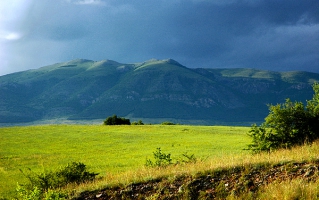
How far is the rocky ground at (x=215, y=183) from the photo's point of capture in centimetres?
1265

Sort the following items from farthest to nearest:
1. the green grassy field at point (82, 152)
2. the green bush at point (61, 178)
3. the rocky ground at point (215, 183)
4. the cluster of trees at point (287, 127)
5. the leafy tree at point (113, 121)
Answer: the leafy tree at point (113, 121), the green grassy field at point (82, 152), the cluster of trees at point (287, 127), the green bush at point (61, 178), the rocky ground at point (215, 183)

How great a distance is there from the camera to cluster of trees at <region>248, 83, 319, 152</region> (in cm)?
2389

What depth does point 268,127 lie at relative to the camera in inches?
987

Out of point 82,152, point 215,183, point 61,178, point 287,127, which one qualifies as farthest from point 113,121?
point 215,183

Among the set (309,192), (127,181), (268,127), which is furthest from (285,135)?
(127,181)

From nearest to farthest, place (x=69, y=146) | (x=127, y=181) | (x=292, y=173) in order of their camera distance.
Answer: (x=292, y=173)
(x=127, y=181)
(x=69, y=146)

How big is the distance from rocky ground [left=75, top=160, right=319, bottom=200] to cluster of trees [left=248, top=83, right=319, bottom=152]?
961cm

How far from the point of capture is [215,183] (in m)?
13.2

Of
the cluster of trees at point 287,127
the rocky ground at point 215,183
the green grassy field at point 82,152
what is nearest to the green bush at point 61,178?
the green grassy field at point 82,152

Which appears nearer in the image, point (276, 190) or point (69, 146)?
point (276, 190)

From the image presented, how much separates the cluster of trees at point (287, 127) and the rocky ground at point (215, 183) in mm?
9611

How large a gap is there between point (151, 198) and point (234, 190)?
11.2 ft

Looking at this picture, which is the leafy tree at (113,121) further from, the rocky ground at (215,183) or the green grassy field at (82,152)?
the rocky ground at (215,183)

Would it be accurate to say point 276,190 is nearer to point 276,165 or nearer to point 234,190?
point 234,190
